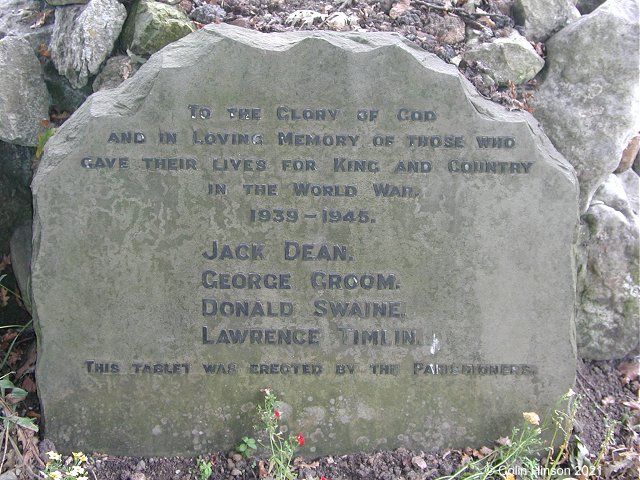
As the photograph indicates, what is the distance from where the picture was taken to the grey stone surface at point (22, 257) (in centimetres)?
362

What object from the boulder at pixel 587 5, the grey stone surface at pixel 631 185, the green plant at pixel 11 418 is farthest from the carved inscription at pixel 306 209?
the boulder at pixel 587 5

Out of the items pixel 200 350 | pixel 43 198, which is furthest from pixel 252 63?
pixel 200 350

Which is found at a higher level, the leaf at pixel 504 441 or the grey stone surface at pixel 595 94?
the grey stone surface at pixel 595 94

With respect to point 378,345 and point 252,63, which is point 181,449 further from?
point 252,63

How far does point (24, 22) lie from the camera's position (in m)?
3.95

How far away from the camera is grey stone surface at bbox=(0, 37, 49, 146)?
3.59 metres

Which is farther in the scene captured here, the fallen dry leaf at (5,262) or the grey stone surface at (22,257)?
the fallen dry leaf at (5,262)

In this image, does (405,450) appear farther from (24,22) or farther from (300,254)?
(24,22)

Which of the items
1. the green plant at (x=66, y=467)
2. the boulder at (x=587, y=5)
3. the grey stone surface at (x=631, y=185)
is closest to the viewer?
the green plant at (x=66, y=467)

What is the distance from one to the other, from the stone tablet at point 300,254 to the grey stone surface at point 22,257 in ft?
2.48

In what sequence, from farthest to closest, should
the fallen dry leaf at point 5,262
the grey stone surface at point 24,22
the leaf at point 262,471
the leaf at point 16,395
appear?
the grey stone surface at point 24,22 → the fallen dry leaf at point 5,262 → the leaf at point 16,395 → the leaf at point 262,471

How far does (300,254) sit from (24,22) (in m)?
2.34

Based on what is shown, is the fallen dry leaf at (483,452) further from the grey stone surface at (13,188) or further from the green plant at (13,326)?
the grey stone surface at (13,188)

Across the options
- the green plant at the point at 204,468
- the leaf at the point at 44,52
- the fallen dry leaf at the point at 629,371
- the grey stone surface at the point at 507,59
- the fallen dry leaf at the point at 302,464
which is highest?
the grey stone surface at the point at 507,59
